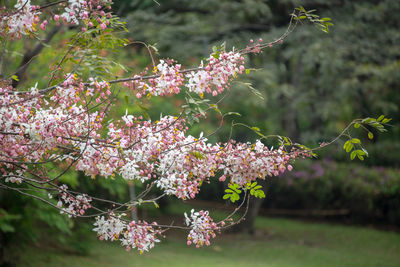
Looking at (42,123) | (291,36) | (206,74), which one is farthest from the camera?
(291,36)

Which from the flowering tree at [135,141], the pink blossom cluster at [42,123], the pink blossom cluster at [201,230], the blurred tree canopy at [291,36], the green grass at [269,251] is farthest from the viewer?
the blurred tree canopy at [291,36]

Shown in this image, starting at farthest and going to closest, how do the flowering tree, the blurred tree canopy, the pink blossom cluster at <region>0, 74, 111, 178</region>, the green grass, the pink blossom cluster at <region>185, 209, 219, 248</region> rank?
the blurred tree canopy
the green grass
the pink blossom cluster at <region>185, 209, 219, 248</region>
the flowering tree
the pink blossom cluster at <region>0, 74, 111, 178</region>

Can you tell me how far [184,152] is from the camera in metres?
2.41

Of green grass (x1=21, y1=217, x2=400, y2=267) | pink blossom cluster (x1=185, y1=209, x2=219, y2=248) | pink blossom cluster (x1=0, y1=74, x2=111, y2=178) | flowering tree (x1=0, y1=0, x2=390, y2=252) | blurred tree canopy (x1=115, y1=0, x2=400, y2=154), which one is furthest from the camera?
blurred tree canopy (x1=115, y1=0, x2=400, y2=154)

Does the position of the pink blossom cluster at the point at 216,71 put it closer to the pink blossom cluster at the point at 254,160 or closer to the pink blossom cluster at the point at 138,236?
the pink blossom cluster at the point at 254,160

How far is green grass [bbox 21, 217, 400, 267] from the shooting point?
7.00m

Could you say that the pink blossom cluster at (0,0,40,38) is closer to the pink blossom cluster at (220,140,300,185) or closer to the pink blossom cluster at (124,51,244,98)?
the pink blossom cluster at (124,51,244,98)

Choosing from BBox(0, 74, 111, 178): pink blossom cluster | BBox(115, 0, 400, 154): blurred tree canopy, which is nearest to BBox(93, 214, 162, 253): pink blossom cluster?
BBox(0, 74, 111, 178): pink blossom cluster

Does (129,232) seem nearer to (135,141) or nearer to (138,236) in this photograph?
(138,236)

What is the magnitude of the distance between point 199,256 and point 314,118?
7.76 meters

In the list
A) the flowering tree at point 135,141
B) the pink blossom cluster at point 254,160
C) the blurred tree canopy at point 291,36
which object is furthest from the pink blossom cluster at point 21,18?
the blurred tree canopy at point 291,36

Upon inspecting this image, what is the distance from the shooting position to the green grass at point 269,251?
23.0 feet

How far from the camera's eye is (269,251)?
334 inches

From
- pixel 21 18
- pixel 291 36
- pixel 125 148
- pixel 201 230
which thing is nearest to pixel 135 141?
pixel 125 148
